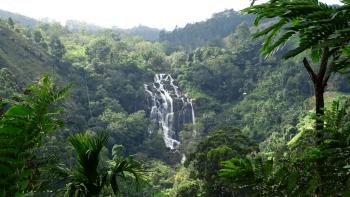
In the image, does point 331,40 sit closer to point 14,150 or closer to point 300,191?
point 300,191

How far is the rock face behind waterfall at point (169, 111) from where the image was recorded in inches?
2292

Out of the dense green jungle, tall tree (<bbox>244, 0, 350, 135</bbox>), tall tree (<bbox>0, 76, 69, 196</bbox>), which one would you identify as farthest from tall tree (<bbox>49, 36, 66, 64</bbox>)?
tall tree (<bbox>244, 0, 350, 135</bbox>)

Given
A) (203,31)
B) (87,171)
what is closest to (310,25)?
(87,171)

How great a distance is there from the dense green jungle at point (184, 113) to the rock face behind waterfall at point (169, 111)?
0.61 feet

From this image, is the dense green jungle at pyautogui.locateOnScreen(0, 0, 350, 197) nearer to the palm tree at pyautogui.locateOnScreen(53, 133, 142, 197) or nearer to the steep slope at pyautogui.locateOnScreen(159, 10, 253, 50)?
the palm tree at pyautogui.locateOnScreen(53, 133, 142, 197)

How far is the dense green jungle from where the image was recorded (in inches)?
139

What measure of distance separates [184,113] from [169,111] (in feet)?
6.99

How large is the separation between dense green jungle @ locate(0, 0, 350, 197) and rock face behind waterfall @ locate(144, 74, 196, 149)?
0.19 m

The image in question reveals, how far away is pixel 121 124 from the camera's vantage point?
52.4 m

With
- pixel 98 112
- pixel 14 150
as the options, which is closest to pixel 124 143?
pixel 98 112

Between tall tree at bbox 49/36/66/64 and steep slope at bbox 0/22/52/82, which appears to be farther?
tall tree at bbox 49/36/66/64

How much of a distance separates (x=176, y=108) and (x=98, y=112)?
10.7 m

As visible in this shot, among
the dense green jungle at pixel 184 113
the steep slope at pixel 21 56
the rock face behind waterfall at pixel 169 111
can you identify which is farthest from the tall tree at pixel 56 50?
the rock face behind waterfall at pixel 169 111

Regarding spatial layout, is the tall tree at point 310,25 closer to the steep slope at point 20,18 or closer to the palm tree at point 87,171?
the palm tree at point 87,171
